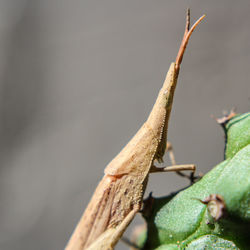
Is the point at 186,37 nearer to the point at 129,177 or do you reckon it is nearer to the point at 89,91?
the point at 129,177

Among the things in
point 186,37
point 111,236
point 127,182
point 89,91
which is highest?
point 186,37

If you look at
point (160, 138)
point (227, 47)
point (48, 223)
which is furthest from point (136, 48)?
point (160, 138)

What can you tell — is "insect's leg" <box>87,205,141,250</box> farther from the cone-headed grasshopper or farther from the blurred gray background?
A: the blurred gray background

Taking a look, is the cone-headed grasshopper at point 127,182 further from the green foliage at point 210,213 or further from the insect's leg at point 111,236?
the green foliage at point 210,213

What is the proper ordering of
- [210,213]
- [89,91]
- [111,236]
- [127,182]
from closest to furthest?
[210,213]
[111,236]
[127,182]
[89,91]

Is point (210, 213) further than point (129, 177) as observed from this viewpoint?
No

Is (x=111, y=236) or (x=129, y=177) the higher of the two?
(x=129, y=177)

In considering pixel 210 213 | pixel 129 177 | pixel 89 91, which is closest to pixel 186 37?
pixel 129 177

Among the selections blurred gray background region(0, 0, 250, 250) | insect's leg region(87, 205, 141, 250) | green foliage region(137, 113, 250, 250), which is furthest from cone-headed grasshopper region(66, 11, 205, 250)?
blurred gray background region(0, 0, 250, 250)
